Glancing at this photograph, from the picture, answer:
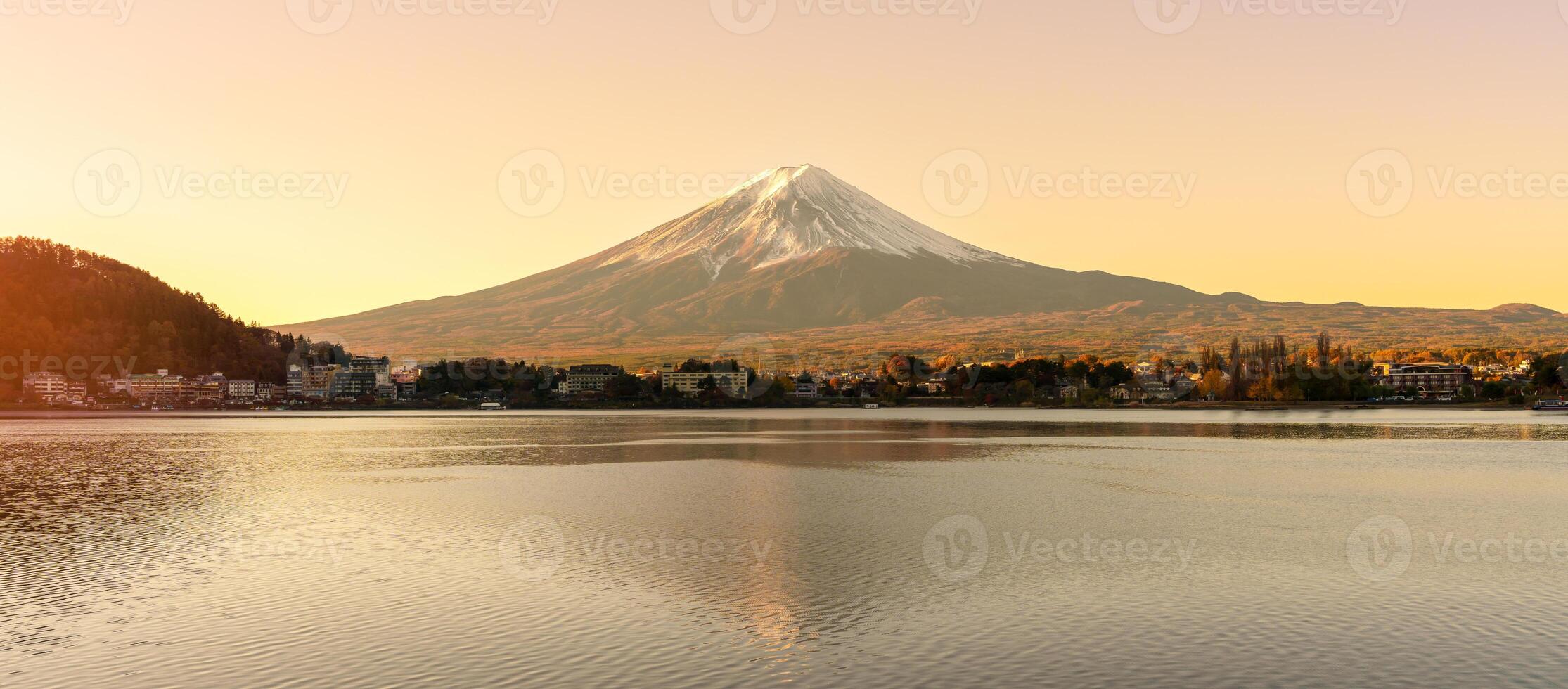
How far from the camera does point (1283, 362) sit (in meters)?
185

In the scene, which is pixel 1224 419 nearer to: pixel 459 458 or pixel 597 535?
pixel 459 458

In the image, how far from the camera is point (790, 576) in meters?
25.7

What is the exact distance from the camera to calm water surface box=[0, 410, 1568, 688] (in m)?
17.4

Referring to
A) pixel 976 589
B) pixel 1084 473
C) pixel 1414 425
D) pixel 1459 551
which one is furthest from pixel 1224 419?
pixel 976 589

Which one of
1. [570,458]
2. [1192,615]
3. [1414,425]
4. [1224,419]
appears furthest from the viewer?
[1224,419]

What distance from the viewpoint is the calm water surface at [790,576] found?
57.0 ft

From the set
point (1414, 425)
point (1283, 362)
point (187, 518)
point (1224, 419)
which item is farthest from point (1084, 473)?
point (1283, 362)

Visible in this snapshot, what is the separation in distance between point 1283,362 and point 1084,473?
146 meters

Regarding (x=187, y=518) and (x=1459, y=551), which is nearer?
(x=1459, y=551)

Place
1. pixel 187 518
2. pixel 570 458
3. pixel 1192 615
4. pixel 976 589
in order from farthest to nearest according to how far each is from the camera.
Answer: pixel 570 458 < pixel 187 518 < pixel 976 589 < pixel 1192 615

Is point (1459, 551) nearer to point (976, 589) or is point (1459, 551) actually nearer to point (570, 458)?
point (976, 589)

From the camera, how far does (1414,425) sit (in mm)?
115562

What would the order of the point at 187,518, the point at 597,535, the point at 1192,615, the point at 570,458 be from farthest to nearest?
1. the point at 570,458
2. the point at 187,518
3. the point at 597,535
4. the point at 1192,615

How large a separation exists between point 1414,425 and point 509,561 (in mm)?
114045
